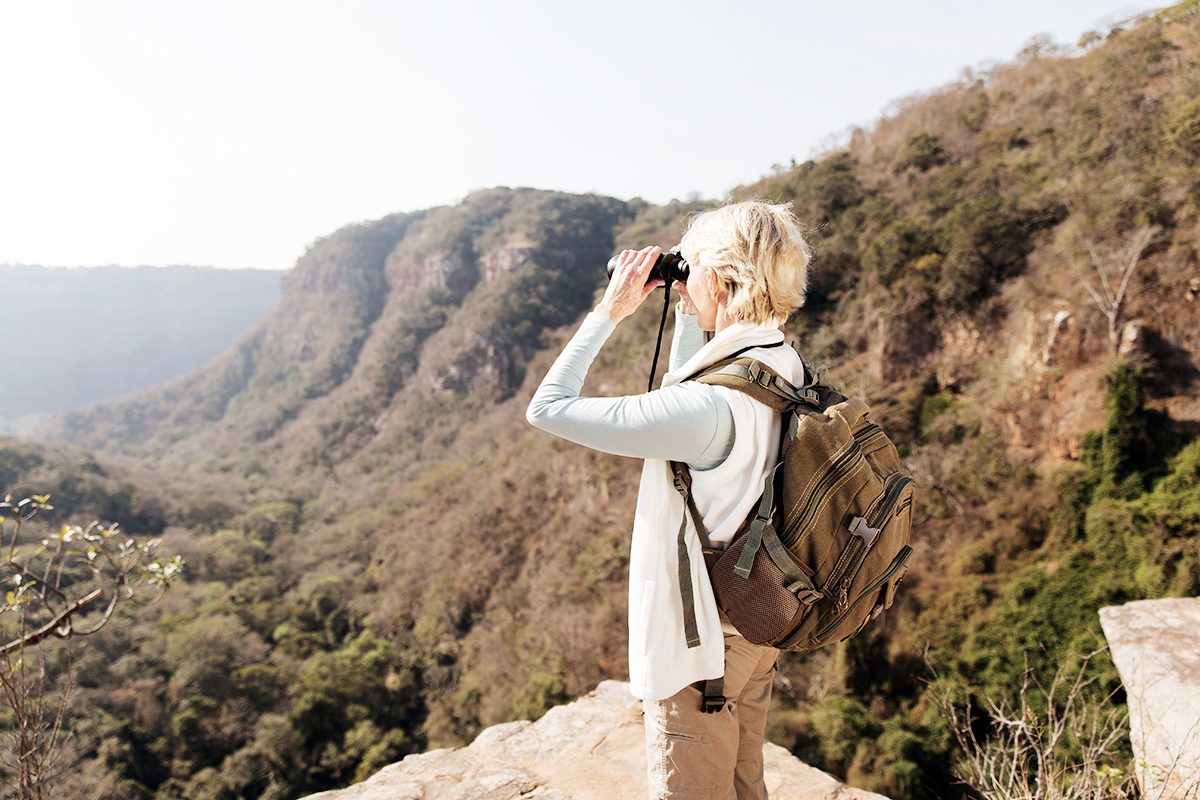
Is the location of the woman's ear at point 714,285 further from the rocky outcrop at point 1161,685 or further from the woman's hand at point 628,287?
the rocky outcrop at point 1161,685

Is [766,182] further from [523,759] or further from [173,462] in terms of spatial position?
[173,462]

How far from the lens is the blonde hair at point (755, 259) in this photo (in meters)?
1.12

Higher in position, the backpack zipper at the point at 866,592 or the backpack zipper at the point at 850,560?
the backpack zipper at the point at 850,560

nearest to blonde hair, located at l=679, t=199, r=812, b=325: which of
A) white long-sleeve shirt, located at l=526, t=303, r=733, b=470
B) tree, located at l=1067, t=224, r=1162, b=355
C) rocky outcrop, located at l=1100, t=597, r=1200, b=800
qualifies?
white long-sleeve shirt, located at l=526, t=303, r=733, b=470

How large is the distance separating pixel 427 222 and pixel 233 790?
6933cm

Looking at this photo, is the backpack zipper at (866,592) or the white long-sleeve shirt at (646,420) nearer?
the white long-sleeve shirt at (646,420)

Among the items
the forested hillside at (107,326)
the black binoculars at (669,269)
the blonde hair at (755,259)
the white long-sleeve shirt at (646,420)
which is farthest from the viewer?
the forested hillside at (107,326)

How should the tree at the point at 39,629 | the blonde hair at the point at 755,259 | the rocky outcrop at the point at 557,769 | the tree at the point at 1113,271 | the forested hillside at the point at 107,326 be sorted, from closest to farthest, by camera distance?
the blonde hair at the point at 755,259 → the tree at the point at 39,629 → the rocky outcrop at the point at 557,769 → the tree at the point at 1113,271 → the forested hillside at the point at 107,326

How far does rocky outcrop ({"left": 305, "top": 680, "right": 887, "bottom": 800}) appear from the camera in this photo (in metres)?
2.27

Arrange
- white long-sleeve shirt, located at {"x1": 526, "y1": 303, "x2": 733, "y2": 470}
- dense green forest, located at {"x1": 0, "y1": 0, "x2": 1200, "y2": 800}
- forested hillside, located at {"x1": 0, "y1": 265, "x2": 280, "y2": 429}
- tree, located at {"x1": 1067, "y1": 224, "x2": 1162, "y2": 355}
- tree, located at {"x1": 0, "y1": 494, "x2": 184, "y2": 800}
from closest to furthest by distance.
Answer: white long-sleeve shirt, located at {"x1": 526, "y1": 303, "x2": 733, "y2": 470}, tree, located at {"x1": 0, "y1": 494, "x2": 184, "y2": 800}, dense green forest, located at {"x1": 0, "y1": 0, "x2": 1200, "y2": 800}, tree, located at {"x1": 1067, "y1": 224, "x2": 1162, "y2": 355}, forested hillside, located at {"x1": 0, "y1": 265, "x2": 280, "y2": 429}

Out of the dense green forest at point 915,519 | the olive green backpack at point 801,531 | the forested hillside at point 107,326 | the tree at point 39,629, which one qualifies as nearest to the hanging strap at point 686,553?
the olive green backpack at point 801,531

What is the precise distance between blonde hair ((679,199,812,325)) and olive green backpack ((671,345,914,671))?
4.8 inches

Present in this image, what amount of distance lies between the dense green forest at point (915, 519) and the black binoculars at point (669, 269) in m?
0.62

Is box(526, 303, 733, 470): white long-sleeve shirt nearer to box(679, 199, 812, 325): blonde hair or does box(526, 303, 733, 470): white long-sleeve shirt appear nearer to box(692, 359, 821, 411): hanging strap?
box(692, 359, 821, 411): hanging strap
